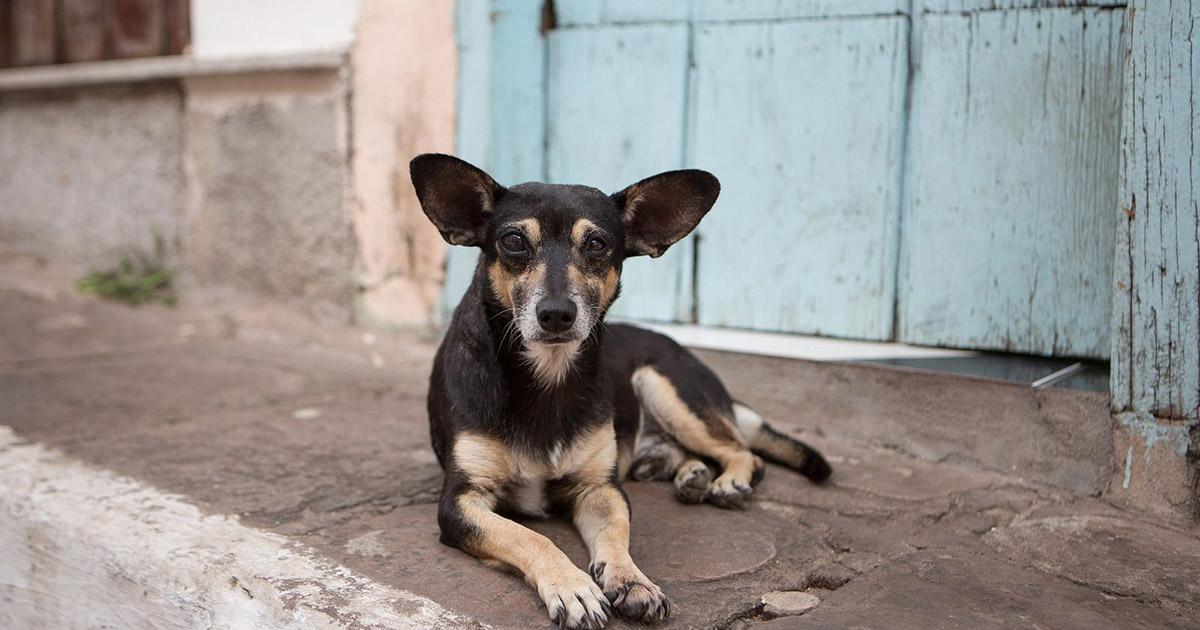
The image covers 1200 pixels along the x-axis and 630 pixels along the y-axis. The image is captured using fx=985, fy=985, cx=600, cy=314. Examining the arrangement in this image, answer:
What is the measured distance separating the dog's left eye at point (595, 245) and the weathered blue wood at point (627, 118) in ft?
5.49

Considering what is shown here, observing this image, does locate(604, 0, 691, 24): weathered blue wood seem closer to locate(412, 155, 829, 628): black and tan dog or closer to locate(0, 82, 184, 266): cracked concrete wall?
locate(412, 155, 829, 628): black and tan dog

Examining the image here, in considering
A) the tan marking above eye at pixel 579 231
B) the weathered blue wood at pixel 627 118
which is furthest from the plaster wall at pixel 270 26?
the tan marking above eye at pixel 579 231

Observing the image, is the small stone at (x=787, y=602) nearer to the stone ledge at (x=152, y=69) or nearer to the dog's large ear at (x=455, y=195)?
the dog's large ear at (x=455, y=195)

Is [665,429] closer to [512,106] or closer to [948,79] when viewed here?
[948,79]

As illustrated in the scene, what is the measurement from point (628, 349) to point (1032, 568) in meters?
1.40

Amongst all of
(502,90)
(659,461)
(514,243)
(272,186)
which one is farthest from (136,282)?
(514,243)

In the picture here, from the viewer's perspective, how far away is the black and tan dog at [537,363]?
242cm

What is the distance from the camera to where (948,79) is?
358cm

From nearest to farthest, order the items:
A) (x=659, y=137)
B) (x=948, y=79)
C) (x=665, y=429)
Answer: (x=665, y=429) → (x=948, y=79) → (x=659, y=137)

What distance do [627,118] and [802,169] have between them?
844 mm

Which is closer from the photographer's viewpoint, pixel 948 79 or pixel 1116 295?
pixel 1116 295

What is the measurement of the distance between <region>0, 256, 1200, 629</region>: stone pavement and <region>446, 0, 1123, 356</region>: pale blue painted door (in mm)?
463

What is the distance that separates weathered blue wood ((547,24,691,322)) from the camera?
424 cm

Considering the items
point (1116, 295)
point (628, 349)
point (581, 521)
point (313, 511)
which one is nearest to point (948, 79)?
point (1116, 295)
